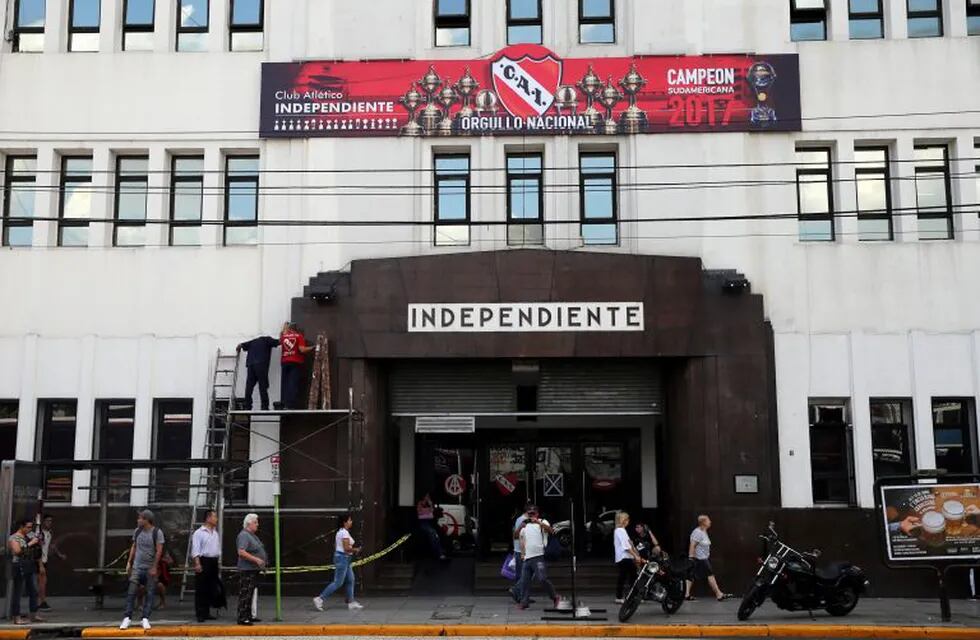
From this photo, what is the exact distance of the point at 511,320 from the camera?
20.5m

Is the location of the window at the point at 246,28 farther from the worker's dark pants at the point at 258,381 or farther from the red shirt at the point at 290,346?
the worker's dark pants at the point at 258,381

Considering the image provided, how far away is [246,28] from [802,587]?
15.5m

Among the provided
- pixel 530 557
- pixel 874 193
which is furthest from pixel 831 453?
pixel 530 557

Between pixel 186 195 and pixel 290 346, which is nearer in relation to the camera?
pixel 290 346

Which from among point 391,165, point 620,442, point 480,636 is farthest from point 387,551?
point 391,165

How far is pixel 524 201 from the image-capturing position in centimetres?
2159

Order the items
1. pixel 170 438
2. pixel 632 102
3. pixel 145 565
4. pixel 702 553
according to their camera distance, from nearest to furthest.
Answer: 1. pixel 145 565
2. pixel 702 553
3. pixel 170 438
4. pixel 632 102

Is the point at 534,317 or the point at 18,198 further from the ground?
the point at 18,198

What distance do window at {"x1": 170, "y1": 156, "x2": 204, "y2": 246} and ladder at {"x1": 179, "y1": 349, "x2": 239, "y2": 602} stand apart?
8.96ft

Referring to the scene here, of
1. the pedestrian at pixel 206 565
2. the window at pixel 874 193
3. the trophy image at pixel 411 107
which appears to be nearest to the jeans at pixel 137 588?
the pedestrian at pixel 206 565

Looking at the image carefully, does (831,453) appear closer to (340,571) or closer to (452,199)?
(452,199)

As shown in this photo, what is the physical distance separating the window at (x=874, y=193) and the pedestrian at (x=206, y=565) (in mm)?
13710

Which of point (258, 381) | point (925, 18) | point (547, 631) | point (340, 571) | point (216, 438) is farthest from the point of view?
point (925, 18)

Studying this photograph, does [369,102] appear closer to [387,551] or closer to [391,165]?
[391,165]
